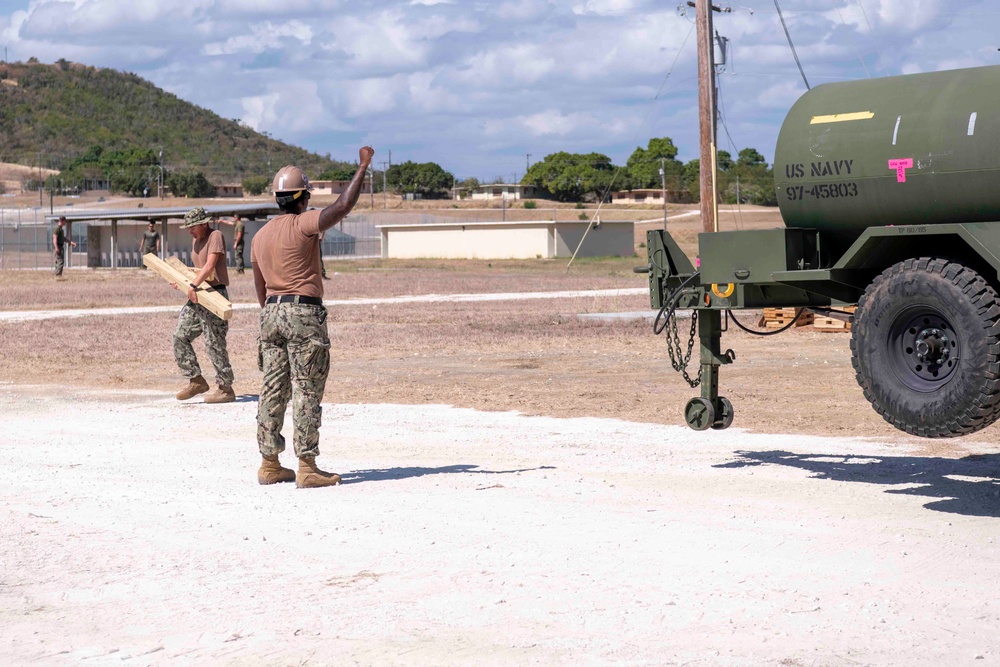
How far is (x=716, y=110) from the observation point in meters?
24.8

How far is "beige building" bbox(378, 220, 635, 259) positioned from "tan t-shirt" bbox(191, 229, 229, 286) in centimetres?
5979

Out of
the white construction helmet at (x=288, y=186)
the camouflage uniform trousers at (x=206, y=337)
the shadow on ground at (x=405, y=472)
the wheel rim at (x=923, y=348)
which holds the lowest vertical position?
the shadow on ground at (x=405, y=472)

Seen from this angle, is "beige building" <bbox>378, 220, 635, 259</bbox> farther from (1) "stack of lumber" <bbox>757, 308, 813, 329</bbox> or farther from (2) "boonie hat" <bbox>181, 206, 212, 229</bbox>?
(2) "boonie hat" <bbox>181, 206, 212, 229</bbox>

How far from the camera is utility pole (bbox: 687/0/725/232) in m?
24.2

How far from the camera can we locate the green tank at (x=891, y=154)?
24.6 feet

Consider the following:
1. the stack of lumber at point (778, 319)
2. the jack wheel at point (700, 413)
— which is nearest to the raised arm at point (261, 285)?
the jack wheel at point (700, 413)

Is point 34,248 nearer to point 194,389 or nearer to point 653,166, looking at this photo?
point 194,389

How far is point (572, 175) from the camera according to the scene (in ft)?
475

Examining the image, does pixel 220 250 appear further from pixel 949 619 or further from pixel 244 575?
pixel 949 619

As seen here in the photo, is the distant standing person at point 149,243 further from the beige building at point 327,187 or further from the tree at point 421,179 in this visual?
the tree at point 421,179

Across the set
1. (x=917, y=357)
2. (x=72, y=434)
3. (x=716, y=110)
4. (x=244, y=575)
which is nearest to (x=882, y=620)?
(x=917, y=357)

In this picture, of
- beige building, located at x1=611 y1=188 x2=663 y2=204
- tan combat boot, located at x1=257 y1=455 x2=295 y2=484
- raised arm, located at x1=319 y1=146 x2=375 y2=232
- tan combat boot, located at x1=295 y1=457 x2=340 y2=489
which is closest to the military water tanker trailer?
raised arm, located at x1=319 y1=146 x2=375 y2=232

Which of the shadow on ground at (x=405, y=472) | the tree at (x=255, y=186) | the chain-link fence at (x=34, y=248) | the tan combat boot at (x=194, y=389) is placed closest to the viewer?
the shadow on ground at (x=405, y=472)

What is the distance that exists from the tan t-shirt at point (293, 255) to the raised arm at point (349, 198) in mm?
105
